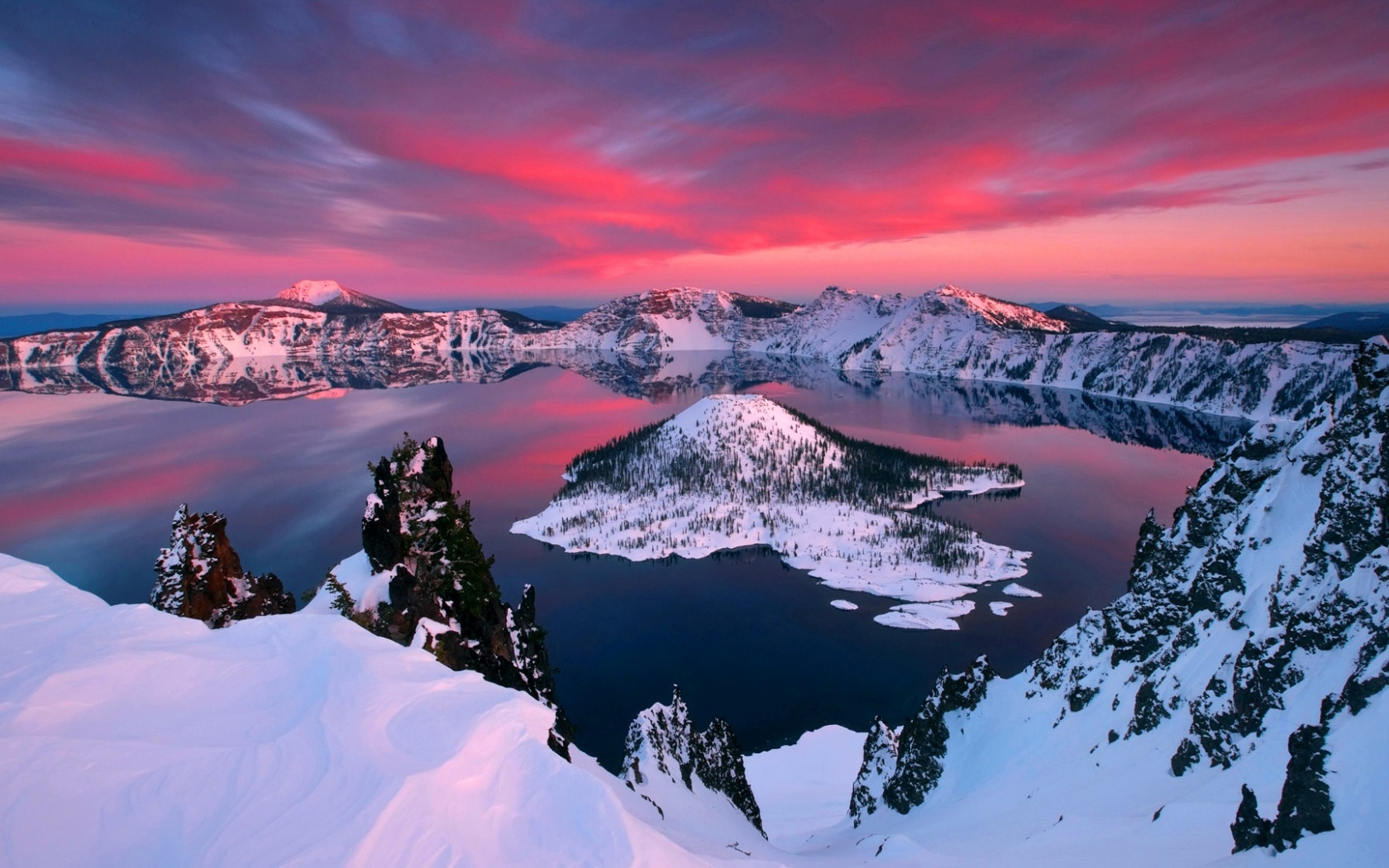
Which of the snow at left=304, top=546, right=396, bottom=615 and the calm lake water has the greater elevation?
the snow at left=304, top=546, right=396, bottom=615

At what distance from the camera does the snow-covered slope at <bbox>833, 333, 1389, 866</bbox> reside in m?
20.0

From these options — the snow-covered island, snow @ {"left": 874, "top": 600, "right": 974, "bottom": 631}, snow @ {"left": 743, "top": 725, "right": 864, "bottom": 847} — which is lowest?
snow @ {"left": 743, "top": 725, "right": 864, "bottom": 847}

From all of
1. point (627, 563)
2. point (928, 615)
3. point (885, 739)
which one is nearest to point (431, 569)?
point (885, 739)

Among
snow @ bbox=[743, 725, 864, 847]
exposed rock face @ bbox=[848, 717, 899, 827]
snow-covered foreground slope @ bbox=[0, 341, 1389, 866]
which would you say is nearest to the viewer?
snow-covered foreground slope @ bbox=[0, 341, 1389, 866]

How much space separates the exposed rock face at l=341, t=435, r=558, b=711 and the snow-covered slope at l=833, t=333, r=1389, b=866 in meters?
22.5

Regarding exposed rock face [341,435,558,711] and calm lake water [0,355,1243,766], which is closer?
exposed rock face [341,435,558,711]

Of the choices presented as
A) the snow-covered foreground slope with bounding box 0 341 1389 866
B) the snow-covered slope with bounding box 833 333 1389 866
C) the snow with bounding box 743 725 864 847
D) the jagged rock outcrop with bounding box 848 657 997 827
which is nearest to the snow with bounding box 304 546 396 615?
the snow-covered foreground slope with bounding box 0 341 1389 866

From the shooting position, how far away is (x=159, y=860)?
7785 millimetres

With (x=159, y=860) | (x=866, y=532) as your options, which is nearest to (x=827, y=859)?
(x=159, y=860)

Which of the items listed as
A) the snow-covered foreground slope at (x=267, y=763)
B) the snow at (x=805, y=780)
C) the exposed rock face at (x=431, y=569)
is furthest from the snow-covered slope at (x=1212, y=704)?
the exposed rock face at (x=431, y=569)

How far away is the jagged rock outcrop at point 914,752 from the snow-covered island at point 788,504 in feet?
121

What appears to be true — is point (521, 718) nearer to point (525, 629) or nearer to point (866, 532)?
point (525, 629)

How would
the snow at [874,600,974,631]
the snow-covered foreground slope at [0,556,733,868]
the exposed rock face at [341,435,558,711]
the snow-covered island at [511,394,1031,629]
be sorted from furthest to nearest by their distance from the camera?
the snow-covered island at [511,394,1031,629]
the snow at [874,600,974,631]
the exposed rock face at [341,435,558,711]
the snow-covered foreground slope at [0,556,733,868]

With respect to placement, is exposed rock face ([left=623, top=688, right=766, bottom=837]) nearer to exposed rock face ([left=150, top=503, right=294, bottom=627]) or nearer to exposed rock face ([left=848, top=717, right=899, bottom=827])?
exposed rock face ([left=848, top=717, right=899, bottom=827])
